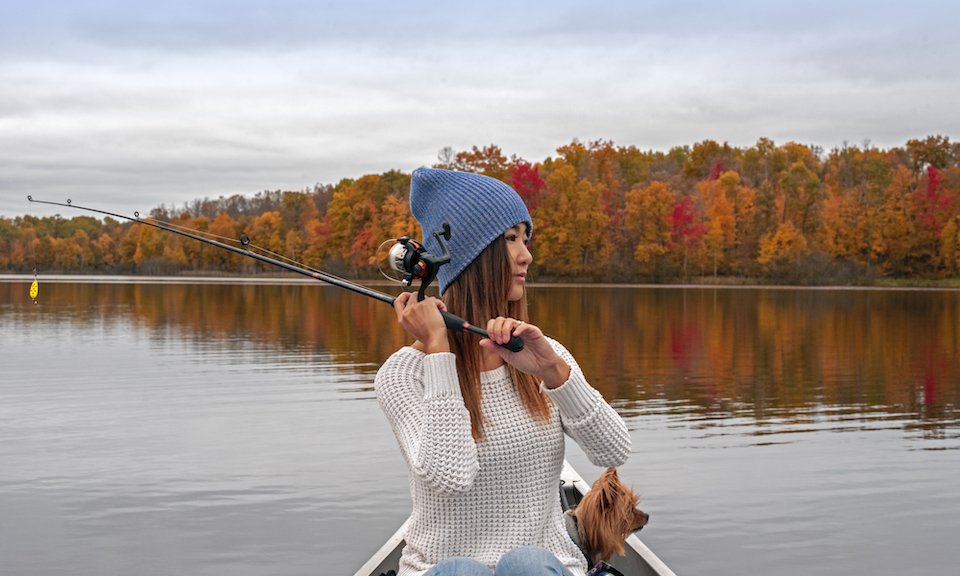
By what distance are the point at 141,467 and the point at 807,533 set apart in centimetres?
715

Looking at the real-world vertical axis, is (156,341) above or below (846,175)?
below

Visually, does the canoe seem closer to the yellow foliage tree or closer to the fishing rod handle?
the fishing rod handle

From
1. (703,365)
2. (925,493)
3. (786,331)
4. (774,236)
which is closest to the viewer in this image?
(925,493)

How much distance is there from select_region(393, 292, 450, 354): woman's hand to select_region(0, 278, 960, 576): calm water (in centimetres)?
422

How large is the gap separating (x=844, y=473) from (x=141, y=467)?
8.00 m

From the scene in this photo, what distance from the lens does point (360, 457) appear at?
9.49m

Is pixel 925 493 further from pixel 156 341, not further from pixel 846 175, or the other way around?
pixel 846 175

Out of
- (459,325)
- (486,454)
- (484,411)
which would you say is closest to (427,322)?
(459,325)

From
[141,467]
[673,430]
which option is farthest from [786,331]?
[141,467]

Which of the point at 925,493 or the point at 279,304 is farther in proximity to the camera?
the point at 279,304

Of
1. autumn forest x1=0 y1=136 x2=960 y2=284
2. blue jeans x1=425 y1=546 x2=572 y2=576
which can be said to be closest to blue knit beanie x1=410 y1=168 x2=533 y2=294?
blue jeans x1=425 y1=546 x2=572 y2=576

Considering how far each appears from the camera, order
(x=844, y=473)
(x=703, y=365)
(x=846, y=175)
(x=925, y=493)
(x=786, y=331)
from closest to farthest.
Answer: (x=925, y=493) → (x=844, y=473) → (x=703, y=365) → (x=786, y=331) → (x=846, y=175)

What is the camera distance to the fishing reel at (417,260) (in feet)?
9.13

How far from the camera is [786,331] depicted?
2548 cm
